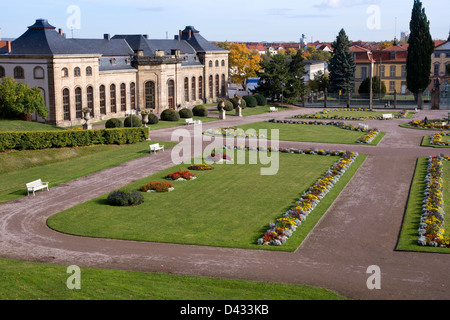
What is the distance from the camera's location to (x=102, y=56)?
69375mm

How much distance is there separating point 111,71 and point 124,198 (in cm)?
4132

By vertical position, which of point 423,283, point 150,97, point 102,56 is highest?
point 102,56

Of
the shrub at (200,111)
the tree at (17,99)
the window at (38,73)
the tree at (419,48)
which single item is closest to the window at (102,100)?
the window at (38,73)

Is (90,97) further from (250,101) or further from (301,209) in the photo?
(301,209)

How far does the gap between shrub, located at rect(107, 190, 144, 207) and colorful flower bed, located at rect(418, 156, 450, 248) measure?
49.4ft

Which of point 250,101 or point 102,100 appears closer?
point 102,100

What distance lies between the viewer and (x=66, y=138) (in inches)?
1871

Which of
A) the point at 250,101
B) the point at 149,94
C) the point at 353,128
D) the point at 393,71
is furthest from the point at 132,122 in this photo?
the point at 393,71

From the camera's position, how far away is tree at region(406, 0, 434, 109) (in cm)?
8138

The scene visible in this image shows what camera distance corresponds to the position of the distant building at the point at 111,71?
5988 cm

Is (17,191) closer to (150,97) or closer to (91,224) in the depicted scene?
(91,224)

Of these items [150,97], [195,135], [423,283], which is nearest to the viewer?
[423,283]
